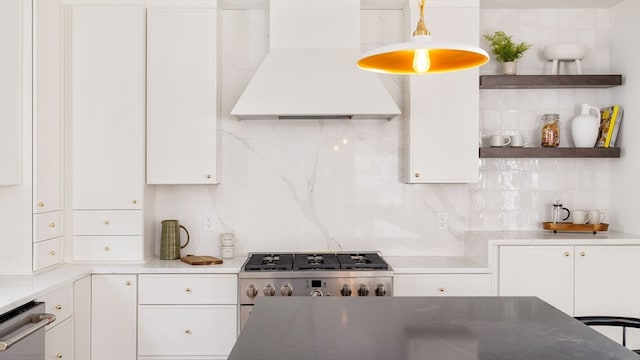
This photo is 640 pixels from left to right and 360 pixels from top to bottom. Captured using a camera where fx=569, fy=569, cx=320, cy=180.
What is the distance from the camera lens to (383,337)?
1.69m

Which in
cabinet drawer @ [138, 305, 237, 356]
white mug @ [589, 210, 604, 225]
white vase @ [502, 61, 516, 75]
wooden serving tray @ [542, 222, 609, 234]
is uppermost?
white vase @ [502, 61, 516, 75]

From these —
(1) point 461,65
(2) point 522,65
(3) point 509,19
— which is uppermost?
(3) point 509,19

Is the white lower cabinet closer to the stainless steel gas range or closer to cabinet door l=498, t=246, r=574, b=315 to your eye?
the stainless steel gas range

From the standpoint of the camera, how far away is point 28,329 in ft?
8.21

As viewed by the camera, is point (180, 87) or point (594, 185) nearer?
point (180, 87)

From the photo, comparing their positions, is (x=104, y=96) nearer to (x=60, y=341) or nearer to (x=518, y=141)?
(x=60, y=341)

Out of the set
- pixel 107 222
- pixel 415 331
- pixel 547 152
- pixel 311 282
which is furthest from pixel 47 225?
pixel 547 152

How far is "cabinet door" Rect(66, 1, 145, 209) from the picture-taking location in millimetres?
3459

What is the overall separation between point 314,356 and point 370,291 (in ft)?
5.83

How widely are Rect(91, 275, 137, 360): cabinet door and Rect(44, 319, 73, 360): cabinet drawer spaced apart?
0.16m

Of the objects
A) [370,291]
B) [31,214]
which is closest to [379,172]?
[370,291]

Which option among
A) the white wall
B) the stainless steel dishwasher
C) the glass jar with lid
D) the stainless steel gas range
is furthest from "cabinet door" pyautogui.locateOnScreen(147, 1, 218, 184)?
the white wall

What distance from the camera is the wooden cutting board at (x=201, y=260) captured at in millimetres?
3473

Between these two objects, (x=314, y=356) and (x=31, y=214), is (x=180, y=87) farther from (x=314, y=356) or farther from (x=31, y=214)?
(x=314, y=356)
